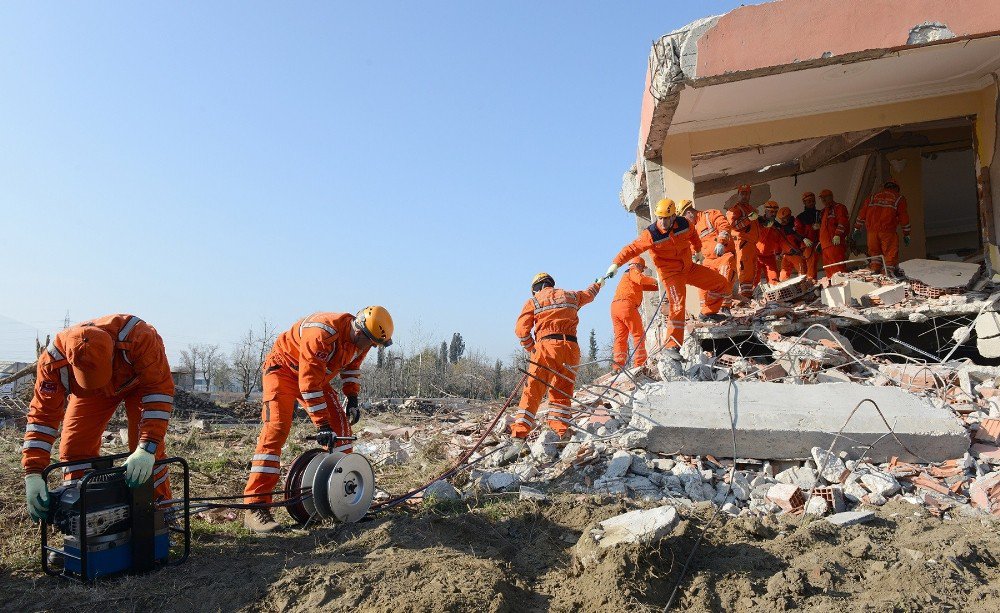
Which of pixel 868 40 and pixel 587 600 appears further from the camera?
pixel 868 40

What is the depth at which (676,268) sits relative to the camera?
8055 mm

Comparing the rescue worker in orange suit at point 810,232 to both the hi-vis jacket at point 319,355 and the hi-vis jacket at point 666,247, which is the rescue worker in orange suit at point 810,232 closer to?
the hi-vis jacket at point 666,247

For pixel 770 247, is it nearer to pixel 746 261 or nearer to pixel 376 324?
pixel 746 261

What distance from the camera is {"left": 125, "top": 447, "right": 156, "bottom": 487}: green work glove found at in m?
3.46

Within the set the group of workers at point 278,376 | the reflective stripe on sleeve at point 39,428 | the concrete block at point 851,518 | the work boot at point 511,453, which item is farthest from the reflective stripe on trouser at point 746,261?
the reflective stripe on sleeve at point 39,428

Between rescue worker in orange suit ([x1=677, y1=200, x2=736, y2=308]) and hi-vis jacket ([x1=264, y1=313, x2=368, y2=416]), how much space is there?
5737 millimetres

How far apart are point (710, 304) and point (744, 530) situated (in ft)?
17.3

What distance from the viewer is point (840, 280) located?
8.83m

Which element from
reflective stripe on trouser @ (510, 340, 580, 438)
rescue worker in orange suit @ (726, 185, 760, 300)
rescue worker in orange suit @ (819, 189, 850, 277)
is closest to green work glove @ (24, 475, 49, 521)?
reflective stripe on trouser @ (510, 340, 580, 438)

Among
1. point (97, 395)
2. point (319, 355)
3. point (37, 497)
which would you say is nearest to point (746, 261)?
point (319, 355)

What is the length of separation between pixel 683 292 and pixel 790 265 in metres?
4.20

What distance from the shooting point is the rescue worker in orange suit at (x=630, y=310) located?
8477 mm

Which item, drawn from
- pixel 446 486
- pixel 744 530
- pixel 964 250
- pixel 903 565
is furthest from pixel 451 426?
pixel 964 250

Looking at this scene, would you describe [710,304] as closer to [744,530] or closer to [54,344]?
[744,530]
